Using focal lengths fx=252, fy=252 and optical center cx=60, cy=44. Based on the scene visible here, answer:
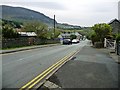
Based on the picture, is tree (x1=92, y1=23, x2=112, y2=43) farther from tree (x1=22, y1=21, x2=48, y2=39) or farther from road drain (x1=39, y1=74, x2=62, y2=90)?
road drain (x1=39, y1=74, x2=62, y2=90)

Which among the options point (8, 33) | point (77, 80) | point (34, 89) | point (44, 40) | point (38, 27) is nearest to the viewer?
point (34, 89)

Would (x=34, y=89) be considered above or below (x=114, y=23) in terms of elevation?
below

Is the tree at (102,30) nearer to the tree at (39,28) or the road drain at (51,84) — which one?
the tree at (39,28)

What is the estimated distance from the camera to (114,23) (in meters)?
90.9

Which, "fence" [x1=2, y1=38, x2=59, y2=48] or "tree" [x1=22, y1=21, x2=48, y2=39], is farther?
"tree" [x1=22, y1=21, x2=48, y2=39]

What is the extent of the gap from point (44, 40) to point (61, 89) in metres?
58.6

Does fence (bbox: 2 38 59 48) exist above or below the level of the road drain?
above

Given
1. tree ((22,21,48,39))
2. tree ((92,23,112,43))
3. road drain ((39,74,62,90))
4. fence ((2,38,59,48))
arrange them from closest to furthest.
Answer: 1. road drain ((39,74,62,90))
2. fence ((2,38,59,48))
3. tree ((92,23,112,43))
4. tree ((22,21,48,39))

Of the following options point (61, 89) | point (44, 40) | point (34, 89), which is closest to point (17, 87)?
point (34, 89)

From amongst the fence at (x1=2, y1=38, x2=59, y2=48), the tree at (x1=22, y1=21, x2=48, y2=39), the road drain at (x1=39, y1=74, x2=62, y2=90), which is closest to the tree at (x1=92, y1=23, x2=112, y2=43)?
the fence at (x1=2, y1=38, x2=59, y2=48)

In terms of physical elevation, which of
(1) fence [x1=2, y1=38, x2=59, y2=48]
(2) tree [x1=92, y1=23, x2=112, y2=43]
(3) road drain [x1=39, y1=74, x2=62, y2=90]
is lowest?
(3) road drain [x1=39, y1=74, x2=62, y2=90]

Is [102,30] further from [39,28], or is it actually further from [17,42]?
[39,28]

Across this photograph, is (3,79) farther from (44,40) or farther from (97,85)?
(44,40)

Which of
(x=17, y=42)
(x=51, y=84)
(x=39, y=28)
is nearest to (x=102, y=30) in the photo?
(x=17, y=42)
